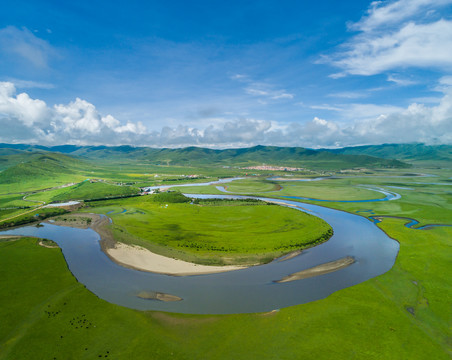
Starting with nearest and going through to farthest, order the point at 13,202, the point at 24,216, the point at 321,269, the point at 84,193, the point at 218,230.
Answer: the point at 321,269 < the point at 218,230 < the point at 24,216 < the point at 13,202 < the point at 84,193

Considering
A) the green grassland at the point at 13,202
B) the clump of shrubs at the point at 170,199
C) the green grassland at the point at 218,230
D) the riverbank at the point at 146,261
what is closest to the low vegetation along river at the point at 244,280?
the riverbank at the point at 146,261

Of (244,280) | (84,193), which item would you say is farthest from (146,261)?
(84,193)

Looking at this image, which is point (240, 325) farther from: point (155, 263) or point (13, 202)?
point (13, 202)

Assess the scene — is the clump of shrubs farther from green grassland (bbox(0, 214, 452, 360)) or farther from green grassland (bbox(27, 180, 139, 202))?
green grassland (bbox(0, 214, 452, 360))

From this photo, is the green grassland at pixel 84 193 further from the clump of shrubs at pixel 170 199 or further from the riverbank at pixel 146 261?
the riverbank at pixel 146 261

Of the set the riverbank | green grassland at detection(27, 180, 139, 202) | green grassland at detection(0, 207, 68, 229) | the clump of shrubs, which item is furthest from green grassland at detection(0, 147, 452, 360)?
green grassland at detection(27, 180, 139, 202)

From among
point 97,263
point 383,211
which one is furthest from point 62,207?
point 383,211
